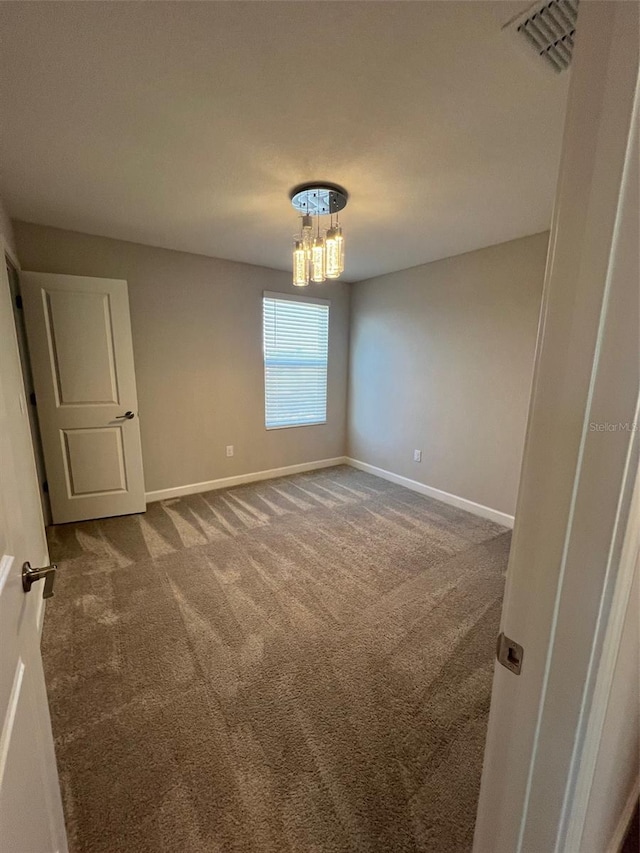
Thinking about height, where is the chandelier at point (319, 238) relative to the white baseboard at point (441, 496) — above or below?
above

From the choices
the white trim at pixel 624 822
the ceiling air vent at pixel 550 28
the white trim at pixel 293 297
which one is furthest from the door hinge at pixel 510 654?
the white trim at pixel 293 297

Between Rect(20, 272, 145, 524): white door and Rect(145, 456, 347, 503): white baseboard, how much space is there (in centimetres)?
31

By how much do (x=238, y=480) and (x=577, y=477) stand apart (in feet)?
12.2

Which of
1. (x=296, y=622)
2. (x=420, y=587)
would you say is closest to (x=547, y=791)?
(x=296, y=622)

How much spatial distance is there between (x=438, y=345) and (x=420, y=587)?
7.45 feet

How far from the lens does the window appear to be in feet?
12.9

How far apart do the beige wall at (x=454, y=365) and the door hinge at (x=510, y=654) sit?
2681 mm

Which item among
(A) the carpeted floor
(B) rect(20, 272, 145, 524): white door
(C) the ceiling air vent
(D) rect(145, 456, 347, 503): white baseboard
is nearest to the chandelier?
(C) the ceiling air vent

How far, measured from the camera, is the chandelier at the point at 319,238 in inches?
79.4

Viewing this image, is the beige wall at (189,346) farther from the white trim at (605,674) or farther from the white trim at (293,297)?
the white trim at (605,674)

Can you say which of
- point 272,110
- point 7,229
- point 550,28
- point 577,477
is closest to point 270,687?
point 577,477

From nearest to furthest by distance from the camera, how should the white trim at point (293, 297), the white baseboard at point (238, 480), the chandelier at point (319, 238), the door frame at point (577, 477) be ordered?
the door frame at point (577, 477) → the chandelier at point (319, 238) → the white baseboard at point (238, 480) → the white trim at point (293, 297)

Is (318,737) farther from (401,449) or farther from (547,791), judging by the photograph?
(401,449)

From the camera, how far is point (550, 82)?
1.23m
